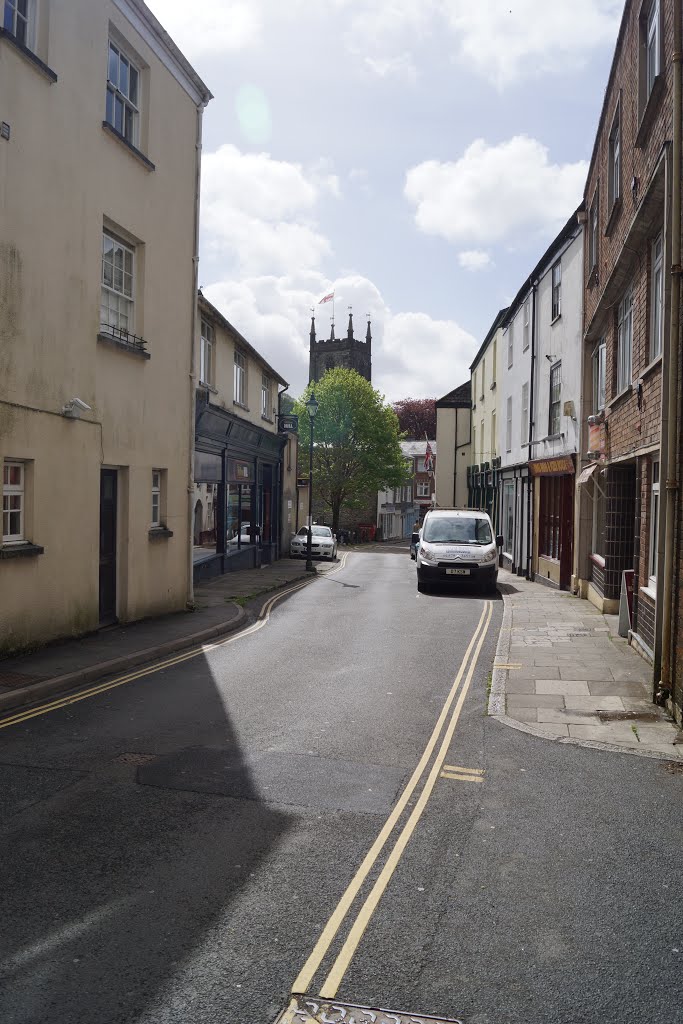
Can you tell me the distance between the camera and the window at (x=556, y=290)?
67.4 feet

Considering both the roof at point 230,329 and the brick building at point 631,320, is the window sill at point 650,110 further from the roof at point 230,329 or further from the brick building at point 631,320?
the roof at point 230,329

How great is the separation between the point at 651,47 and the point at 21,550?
10.8 m

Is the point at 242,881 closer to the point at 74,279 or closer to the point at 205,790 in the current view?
the point at 205,790

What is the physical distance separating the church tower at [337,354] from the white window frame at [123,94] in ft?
224

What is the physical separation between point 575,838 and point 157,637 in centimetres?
812

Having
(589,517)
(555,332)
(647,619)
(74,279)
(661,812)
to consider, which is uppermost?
(555,332)

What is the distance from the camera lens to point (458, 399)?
45.2 m

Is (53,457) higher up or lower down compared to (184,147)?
lower down

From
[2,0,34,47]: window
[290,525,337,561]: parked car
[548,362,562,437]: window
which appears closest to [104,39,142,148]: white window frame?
[2,0,34,47]: window

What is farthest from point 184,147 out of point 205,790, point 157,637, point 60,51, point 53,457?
point 205,790

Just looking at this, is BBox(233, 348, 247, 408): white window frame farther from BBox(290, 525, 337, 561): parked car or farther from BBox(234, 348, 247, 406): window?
BBox(290, 525, 337, 561): parked car

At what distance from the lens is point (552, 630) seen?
1311cm

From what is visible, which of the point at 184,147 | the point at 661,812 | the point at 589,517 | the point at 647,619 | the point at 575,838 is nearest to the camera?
the point at 575,838

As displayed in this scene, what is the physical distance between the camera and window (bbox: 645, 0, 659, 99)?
10.2 metres
